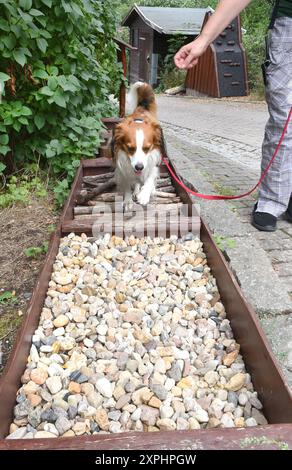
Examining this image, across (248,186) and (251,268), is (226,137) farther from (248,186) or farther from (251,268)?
(251,268)

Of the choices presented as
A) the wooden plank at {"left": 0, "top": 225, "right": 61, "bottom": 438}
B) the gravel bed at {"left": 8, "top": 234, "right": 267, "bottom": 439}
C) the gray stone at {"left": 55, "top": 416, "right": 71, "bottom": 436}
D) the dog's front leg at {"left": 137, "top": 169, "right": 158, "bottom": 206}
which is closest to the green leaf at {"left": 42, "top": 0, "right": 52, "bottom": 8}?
the dog's front leg at {"left": 137, "top": 169, "right": 158, "bottom": 206}

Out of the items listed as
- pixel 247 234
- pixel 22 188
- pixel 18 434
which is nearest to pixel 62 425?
pixel 18 434

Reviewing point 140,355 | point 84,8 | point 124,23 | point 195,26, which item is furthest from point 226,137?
point 124,23

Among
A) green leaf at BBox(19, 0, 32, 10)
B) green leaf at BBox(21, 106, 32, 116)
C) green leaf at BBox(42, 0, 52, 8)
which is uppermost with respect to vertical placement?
green leaf at BBox(42, 0, 52, 8)

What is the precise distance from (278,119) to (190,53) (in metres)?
0.71

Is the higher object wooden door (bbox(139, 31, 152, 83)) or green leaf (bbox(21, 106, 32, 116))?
wooden door (bbox(139, 31, 152, 83))

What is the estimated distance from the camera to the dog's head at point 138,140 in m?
3.22

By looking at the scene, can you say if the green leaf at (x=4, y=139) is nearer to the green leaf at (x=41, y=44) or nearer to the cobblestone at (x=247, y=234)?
the green leaf at (x=41, y=44)

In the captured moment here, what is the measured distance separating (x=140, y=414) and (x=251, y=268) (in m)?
1.12

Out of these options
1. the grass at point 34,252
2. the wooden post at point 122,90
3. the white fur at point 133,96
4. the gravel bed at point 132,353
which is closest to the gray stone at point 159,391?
the gravel bed at point 132,353

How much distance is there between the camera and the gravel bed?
1.50 metres

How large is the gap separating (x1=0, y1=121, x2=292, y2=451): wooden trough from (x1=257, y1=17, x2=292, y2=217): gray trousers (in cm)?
53

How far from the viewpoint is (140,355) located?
1.82 m

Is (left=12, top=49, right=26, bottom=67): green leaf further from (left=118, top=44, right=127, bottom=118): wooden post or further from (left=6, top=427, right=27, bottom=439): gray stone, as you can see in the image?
(left=118, top=44, right=127, bottom=118): wooden post
